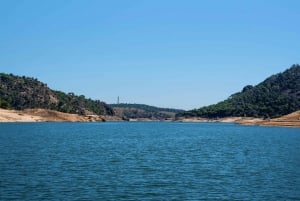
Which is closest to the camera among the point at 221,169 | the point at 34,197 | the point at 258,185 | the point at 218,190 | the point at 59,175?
the point at 34,197

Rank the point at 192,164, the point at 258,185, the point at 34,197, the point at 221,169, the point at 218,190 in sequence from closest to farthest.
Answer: the point at 34,197 → the point at 218,190 → the point at 258,185 → the point at 221,169 → the point at 192,164

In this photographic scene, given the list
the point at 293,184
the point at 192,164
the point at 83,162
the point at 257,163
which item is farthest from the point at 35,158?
the point at 293,184

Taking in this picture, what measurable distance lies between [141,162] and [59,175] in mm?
20561

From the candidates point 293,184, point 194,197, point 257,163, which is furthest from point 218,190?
point 257,163

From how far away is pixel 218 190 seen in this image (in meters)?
52.5

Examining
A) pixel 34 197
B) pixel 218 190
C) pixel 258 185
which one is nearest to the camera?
pixel 34 197

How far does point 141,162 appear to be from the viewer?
78.9m

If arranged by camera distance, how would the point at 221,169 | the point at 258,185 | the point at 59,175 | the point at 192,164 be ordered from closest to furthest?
the point at 258,185 → the point at 59,175 → the point at 221,169 → the point at 192,164

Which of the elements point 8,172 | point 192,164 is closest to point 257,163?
point 192,164

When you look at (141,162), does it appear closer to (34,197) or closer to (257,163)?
(257,163)

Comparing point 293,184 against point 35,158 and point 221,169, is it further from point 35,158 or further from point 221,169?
point 35,158

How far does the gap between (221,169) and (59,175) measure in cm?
2488

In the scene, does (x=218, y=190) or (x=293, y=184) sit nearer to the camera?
(x=218, y=190)

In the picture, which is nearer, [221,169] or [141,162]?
[221,169]
